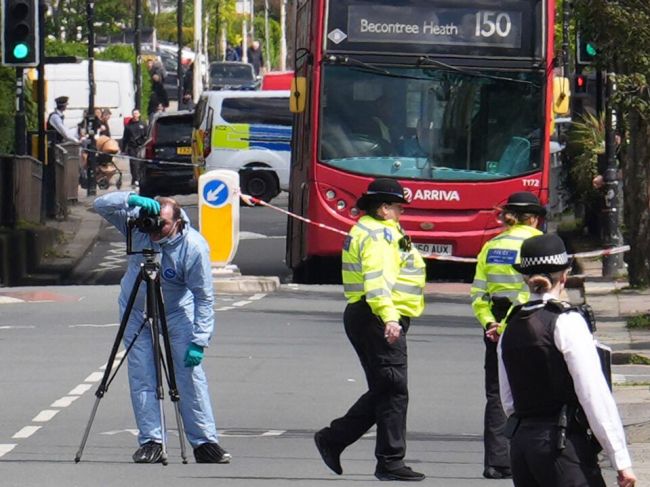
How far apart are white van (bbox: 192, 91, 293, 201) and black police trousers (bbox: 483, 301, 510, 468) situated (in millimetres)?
27160

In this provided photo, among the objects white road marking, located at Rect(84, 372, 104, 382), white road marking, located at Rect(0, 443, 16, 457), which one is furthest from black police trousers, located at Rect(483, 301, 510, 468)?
white road marking, located at Rect(84, 372, 104, 382)

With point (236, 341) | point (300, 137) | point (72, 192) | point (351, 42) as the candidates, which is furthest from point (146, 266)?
point (72, 192)

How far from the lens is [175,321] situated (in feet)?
37.1

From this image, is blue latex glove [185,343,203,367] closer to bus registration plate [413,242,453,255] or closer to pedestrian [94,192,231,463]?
pedestrian [94,192,231,463]

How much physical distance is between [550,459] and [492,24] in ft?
51.1

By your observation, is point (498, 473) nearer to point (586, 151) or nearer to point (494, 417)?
point (494, 417)

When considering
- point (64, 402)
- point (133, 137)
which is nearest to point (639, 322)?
point (64, 402)

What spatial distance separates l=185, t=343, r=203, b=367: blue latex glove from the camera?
11000mm

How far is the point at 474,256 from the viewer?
22734mm

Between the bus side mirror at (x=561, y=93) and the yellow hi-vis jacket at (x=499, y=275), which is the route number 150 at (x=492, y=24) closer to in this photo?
the bus side mirror at (x=561, y=93)

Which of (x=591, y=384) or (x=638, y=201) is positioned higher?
(x=591, y=384)

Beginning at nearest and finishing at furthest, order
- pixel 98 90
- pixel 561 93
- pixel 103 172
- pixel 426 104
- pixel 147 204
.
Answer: pixel 147 204 < pixel 561 93 < pixel 426 104 < pixel 103 172 < pixel 98 90

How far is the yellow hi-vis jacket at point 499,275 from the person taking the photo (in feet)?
34.9

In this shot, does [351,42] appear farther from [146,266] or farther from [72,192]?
[72,192]
